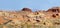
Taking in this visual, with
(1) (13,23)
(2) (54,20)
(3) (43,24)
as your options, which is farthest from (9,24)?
(2) (54,20)

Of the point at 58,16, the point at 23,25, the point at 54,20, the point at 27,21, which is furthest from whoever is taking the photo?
the point at 58,16

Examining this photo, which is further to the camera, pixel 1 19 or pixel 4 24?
pixel 1 19

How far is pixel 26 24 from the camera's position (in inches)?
756

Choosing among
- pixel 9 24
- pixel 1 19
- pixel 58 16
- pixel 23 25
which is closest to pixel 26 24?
pixel 23 25

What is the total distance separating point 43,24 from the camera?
2017 centimetres

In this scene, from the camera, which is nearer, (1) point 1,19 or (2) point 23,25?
(2) point 23,25

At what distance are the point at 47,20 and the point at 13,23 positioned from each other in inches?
158

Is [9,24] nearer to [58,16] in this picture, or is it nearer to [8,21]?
[8,21]

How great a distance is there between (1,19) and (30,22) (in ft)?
Answer: 10.1

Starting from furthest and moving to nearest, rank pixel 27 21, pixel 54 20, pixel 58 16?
pixel 58 16
pixel 54 20
pixel 27 21

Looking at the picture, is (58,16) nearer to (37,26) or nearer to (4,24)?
(37,26)

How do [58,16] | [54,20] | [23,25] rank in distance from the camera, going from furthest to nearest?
[58,16] < [54,20] < [23,25]

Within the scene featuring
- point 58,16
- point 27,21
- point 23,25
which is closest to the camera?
point 23,25

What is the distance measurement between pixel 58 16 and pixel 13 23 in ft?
21.3
